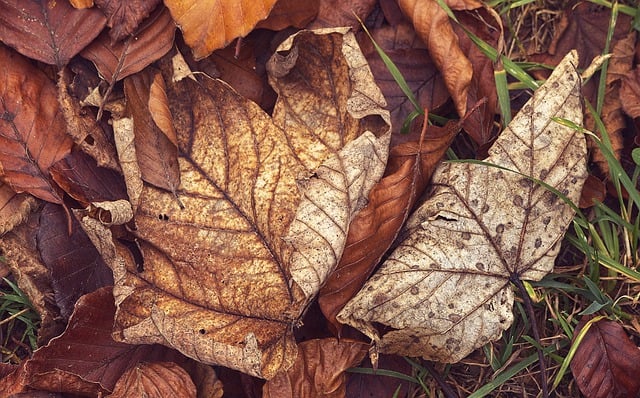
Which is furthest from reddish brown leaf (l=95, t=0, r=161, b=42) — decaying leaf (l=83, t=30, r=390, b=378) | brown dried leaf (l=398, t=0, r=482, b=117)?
brown dried leaf (l=398, t=0, r=482, b=117)

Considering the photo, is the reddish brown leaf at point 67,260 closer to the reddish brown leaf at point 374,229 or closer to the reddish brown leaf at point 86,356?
the reddish brown leaf at point 86,356

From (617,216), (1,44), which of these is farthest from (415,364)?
(1,44)

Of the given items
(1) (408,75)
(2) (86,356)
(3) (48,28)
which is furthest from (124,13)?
(2) (86,356)

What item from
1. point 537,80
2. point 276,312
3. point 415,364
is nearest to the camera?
point 276,312

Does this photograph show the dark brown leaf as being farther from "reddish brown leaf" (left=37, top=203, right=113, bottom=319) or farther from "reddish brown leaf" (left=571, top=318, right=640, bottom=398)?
"reddish brown leaf" (left=571, top=318, right=640, bottom=398)

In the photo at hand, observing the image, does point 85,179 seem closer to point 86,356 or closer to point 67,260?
point 67,260

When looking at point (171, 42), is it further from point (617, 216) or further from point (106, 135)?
point (617, 216)

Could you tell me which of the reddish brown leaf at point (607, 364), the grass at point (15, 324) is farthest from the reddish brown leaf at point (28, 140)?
the reddish brown leaf at point (607, 364)
